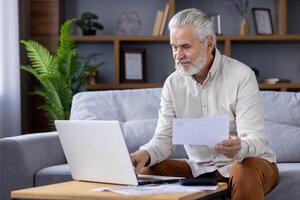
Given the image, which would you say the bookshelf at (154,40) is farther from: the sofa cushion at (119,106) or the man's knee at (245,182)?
the man's knee at (245,182)

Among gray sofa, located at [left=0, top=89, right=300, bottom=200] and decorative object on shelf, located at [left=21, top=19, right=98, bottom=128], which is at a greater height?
decorative object on shelf, located at [left=21, top=19, right=98, bottom=128]

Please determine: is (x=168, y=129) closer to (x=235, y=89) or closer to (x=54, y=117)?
(x=235, y=89)

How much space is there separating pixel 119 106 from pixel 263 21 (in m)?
1.84

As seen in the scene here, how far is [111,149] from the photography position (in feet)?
7.43

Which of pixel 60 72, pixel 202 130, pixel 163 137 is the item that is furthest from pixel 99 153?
pixel 60 72

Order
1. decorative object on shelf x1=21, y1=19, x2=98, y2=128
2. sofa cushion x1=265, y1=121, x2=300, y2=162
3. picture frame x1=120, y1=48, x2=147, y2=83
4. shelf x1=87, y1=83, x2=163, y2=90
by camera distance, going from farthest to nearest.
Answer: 1. picture frame x1=120, y1=48, x2=147, y2=83
2. shelf x1=87, y1=83, x2=163, y2=90
3. decorative object on shelf x1=21, y1=19, x2=98, y2=128
4. sofa cushion x1=265, y1=121, x2=300, y2=162

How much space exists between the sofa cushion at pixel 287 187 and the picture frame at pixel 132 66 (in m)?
2.39

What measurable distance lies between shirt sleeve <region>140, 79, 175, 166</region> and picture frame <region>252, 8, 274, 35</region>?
7.91ft

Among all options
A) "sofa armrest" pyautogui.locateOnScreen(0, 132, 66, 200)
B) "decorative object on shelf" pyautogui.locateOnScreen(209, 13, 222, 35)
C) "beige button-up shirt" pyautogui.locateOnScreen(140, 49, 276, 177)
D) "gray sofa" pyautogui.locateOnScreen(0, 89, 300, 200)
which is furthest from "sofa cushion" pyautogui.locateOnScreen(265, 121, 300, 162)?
"decorative object on shelf" pyautogui.locateOnScreen(209, 13, 222, 35)

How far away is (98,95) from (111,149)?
1.54m

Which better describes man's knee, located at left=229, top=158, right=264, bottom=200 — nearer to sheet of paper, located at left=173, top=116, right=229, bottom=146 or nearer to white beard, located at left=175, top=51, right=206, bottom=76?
sheet of paper, located at left=173, top=116, right=229, bottom=146

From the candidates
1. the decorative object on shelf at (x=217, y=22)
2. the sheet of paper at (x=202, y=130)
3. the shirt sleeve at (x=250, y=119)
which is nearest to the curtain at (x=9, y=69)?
the decorative object on shelf at (x=217, y=22)

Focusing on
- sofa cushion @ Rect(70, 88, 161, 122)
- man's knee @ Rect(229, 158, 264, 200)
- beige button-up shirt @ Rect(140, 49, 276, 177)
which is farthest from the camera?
sofa cushion @ Rect(70, 88, 161, 122)

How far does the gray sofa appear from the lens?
317 cm
